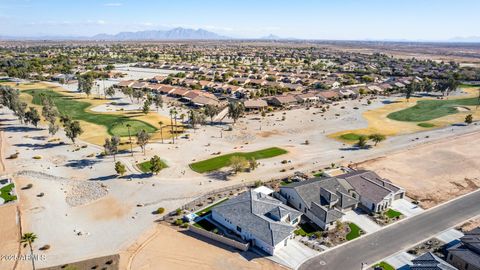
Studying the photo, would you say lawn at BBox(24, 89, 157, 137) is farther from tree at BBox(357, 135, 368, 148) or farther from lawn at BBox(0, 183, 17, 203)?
tree at BBox(357, 135, 368, 148)

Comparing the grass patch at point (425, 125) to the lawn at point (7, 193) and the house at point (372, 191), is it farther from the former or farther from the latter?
the lawn at point (7, 193)

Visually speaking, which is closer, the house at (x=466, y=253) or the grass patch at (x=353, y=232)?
the house at (x=466, y=253)

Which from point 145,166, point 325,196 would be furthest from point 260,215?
point 145,166

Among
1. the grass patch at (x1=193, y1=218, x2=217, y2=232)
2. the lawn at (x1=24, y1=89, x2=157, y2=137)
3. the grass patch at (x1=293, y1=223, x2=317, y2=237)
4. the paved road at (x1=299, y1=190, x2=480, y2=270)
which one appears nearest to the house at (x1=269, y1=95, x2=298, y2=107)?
the lawn at (x1=24, y1=89, x2=157, y2=137)

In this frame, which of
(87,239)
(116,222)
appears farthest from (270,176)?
(87,239)

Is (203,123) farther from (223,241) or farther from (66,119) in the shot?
(223,241)

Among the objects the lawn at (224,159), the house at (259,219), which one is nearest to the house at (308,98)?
the lawn at (224,159)

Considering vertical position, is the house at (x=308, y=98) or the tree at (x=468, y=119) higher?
the house at (x=308, y=98)
